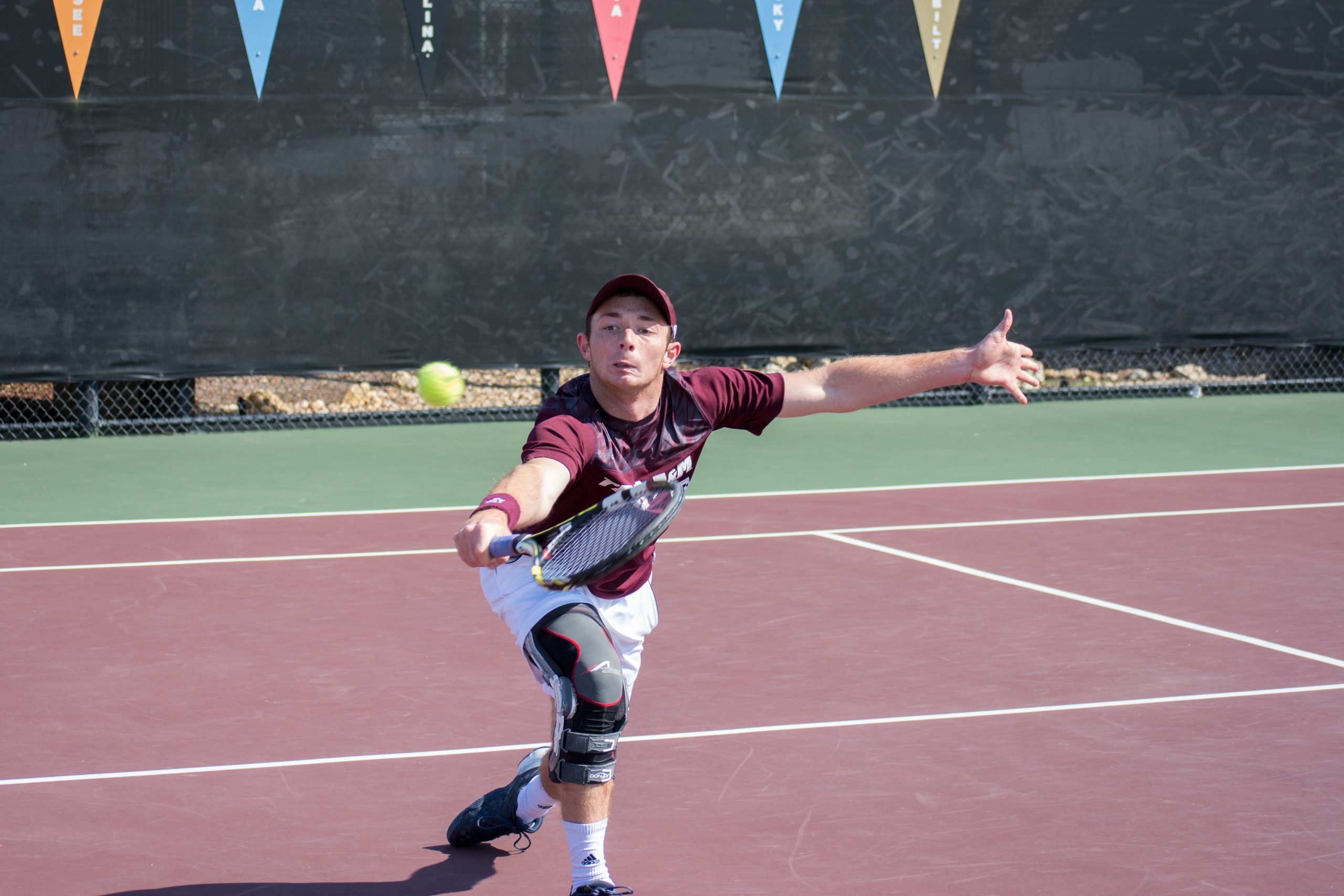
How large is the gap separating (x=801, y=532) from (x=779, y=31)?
4847mm

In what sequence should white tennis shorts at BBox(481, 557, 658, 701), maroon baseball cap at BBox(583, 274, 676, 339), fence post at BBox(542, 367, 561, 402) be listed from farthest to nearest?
1. fence post at BBox(542, 367, 561, 402)
2. maroon baseball cap at BBox(583, 274, 676, 339)
3. white tennis shorts at BBox(481, 557, 658, 701)

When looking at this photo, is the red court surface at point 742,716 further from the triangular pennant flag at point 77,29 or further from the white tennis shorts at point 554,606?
the triangular pennant flag at point 77,29

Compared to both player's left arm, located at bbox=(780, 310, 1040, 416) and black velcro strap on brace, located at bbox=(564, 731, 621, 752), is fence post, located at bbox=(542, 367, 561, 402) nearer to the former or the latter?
player's left arm, located at bbox=(780, 310, 1040, 416)

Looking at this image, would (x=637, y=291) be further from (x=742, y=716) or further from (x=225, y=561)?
(x=225, y=561)

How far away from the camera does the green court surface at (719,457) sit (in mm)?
7863

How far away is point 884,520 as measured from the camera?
7.12m

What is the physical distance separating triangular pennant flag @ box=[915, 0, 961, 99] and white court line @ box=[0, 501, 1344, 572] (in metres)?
4.50

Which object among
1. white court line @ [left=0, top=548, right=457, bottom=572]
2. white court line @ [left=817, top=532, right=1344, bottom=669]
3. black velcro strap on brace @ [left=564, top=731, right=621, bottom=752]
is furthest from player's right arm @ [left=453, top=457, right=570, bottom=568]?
white court line @ [left=0, top=548, right=457, bottom=572]

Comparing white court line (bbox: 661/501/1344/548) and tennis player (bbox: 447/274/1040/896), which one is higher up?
tennis player (bbox: 447/274/1040/896)

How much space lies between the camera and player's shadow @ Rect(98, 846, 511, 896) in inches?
116

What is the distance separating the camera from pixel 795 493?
7914 mm

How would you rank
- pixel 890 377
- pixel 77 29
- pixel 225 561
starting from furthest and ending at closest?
pixel 77 29 < pixel 225 561 < pixel 890 377

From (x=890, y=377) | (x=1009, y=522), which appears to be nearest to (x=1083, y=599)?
(x=1009, y=522)

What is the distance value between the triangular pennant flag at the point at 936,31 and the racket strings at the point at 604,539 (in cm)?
879
